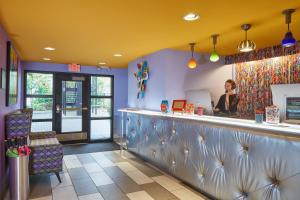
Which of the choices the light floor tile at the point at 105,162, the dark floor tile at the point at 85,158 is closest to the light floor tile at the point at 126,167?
the light floor tile at the point at 105,162

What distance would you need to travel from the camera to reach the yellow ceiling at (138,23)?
91.0 inches

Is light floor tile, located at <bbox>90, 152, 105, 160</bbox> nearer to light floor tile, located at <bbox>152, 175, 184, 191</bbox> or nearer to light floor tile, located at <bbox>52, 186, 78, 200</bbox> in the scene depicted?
light floor tile, located at <bbox>52, 186, 78, 200</bbox>

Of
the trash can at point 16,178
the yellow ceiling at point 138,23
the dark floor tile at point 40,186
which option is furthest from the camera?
the dark floor tile at point 40,186

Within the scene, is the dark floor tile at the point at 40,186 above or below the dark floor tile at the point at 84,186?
below

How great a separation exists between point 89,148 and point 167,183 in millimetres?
3179

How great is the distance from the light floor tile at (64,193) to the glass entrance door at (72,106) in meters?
3.52

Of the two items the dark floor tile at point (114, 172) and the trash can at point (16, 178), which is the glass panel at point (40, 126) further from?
the trash can at point (16, 178)

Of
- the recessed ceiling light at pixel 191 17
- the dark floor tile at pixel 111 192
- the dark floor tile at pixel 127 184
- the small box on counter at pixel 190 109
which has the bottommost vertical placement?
the dark floor tile at pixel 111 192

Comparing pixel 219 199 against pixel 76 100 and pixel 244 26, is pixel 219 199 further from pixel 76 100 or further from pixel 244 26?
pixel 76 100

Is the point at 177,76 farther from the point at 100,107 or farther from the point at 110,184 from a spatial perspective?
the point at 100,107

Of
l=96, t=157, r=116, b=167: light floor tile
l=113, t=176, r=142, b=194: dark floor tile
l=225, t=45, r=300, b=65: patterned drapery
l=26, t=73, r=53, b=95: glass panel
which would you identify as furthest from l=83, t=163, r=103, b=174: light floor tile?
l=225, t=45, r=300, b=65: patterned drapery

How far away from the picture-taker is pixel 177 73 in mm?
4516

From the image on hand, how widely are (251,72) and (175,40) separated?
6.81 feet

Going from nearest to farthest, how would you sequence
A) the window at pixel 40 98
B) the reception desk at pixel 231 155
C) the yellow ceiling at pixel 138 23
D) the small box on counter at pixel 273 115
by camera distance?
the reception desk at pixel 231 155 → the small box on counter at pixel 273 115 → the yellow ceiling at pixel 138 23 → the window at pixel 40 98
